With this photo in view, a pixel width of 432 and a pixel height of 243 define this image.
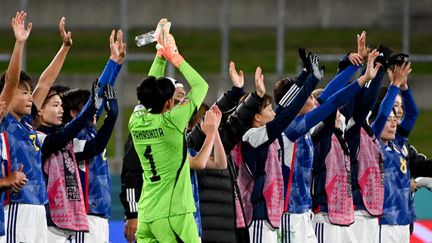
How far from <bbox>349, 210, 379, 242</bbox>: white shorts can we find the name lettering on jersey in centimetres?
261

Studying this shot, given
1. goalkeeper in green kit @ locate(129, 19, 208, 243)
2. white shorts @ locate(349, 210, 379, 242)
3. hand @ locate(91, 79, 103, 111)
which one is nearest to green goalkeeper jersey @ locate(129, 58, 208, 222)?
goalkeeper in green kit @ locate(129, 19, 208, 243)

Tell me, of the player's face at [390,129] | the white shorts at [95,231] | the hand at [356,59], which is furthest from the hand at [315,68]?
the white shorts at [95,231]

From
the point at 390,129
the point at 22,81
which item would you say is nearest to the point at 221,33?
the point at 390,129

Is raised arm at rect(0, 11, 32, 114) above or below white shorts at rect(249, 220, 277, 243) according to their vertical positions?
above

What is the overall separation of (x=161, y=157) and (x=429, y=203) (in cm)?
903

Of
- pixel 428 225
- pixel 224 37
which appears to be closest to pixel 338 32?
pixel 224 37

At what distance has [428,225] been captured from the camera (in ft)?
45.8

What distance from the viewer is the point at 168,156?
809 centimetres

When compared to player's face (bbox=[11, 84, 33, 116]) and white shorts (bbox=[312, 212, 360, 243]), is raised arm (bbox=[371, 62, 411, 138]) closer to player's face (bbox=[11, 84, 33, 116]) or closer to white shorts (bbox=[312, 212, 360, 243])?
white shorts (bbox=[312, 212, 360, 243])

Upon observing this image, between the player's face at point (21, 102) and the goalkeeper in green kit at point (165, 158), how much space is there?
0.80m

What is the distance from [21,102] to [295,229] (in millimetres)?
2361

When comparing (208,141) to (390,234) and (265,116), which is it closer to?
(265,116)

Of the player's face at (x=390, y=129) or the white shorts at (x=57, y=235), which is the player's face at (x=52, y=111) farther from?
the player's face at (x=390, y=129)

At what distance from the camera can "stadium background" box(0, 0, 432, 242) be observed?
19.6 metres
